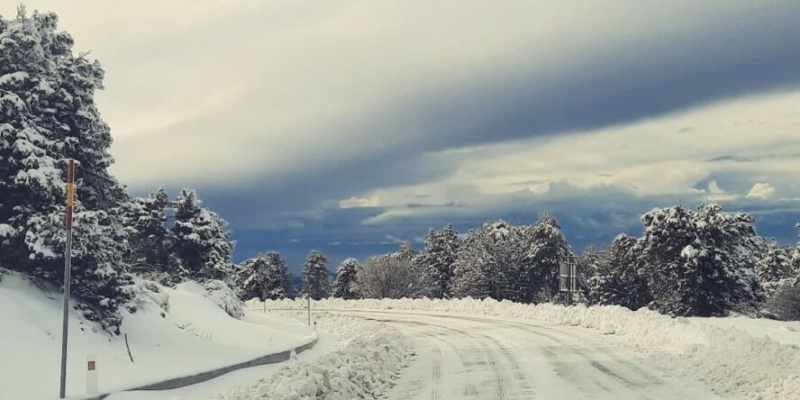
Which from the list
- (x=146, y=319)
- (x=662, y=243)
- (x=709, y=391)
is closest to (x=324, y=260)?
(x=662, y=243)

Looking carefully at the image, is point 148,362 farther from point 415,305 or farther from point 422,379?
point 415,305

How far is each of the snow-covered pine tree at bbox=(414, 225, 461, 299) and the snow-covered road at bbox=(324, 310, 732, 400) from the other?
205 ft

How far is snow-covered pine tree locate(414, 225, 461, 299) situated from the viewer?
8819 centimetres

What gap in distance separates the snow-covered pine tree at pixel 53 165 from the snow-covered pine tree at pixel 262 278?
77280 millimetres

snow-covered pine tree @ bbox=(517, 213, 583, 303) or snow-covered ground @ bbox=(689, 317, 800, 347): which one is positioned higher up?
snow-covered pine tree @ bbox=(517, 213, 583, 303)

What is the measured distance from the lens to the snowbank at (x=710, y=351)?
1225cm

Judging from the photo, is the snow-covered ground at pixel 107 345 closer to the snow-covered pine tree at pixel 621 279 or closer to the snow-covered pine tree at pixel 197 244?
the snow-covered pine tree at pixel 197 244

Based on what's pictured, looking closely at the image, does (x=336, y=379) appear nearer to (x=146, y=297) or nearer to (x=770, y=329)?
(x=146, y=297)

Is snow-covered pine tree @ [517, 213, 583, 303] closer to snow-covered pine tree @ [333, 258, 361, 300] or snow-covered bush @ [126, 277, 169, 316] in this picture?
snow-covered pine tree @ [333, 258, 361, 300]

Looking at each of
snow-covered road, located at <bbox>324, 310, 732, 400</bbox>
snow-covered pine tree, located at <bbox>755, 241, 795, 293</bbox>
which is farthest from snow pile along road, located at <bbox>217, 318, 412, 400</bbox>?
snow-covered pine tree, located at <bbox>755, 241, 795, 293</bbox>

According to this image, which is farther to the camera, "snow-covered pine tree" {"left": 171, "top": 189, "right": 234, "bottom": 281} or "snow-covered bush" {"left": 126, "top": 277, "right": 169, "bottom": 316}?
"snow-covered pine tree" {"left": 171, "top": 189, "right": 234, "bottom": 281}

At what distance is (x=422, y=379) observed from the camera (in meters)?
14.8

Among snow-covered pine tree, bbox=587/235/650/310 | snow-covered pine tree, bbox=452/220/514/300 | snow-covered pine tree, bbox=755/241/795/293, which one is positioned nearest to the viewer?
snow-covered pine tree, bbox=587/235/650/310

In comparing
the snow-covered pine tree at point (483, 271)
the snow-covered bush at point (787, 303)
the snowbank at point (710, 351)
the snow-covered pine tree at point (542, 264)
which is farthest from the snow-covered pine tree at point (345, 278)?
the snowbank at point (710, 351)
